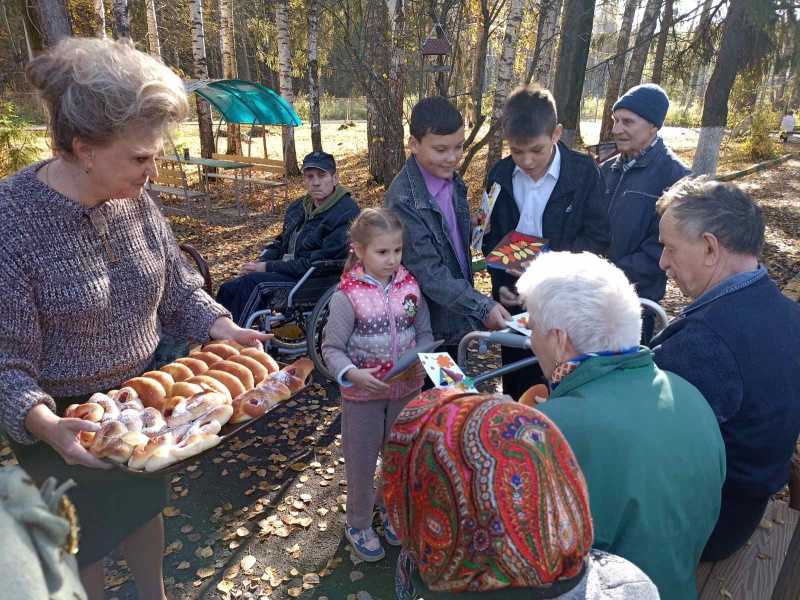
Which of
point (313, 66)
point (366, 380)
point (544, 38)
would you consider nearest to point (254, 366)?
point (366, 380)

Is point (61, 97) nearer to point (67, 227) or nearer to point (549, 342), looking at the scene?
point (67, 227)

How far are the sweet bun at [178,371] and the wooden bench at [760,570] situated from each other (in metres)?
1.92

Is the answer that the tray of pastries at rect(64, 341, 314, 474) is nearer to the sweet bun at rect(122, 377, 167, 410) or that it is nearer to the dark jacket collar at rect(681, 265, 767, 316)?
the sweet bun at rect(122, 377, 167, 410)

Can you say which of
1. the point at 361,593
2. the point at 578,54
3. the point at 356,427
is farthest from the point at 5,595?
the point at 578,54

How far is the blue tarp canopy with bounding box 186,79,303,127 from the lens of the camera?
999cm

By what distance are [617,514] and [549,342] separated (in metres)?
0.47


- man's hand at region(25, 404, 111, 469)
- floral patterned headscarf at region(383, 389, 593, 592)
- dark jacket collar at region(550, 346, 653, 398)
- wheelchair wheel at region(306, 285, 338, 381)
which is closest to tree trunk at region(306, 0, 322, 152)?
wheelchair wheel at region(306, 285, 338, 381)

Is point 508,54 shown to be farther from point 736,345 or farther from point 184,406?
point 184,406

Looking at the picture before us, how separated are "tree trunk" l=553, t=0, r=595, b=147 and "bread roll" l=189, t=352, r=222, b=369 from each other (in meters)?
6.62

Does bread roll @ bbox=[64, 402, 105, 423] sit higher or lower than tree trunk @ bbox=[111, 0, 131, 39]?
lower

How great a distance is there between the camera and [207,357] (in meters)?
2.13

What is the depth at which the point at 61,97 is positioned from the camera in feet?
4.98

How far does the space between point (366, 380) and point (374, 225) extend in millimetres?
707

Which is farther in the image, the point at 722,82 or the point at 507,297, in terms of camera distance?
the point at 722,82
